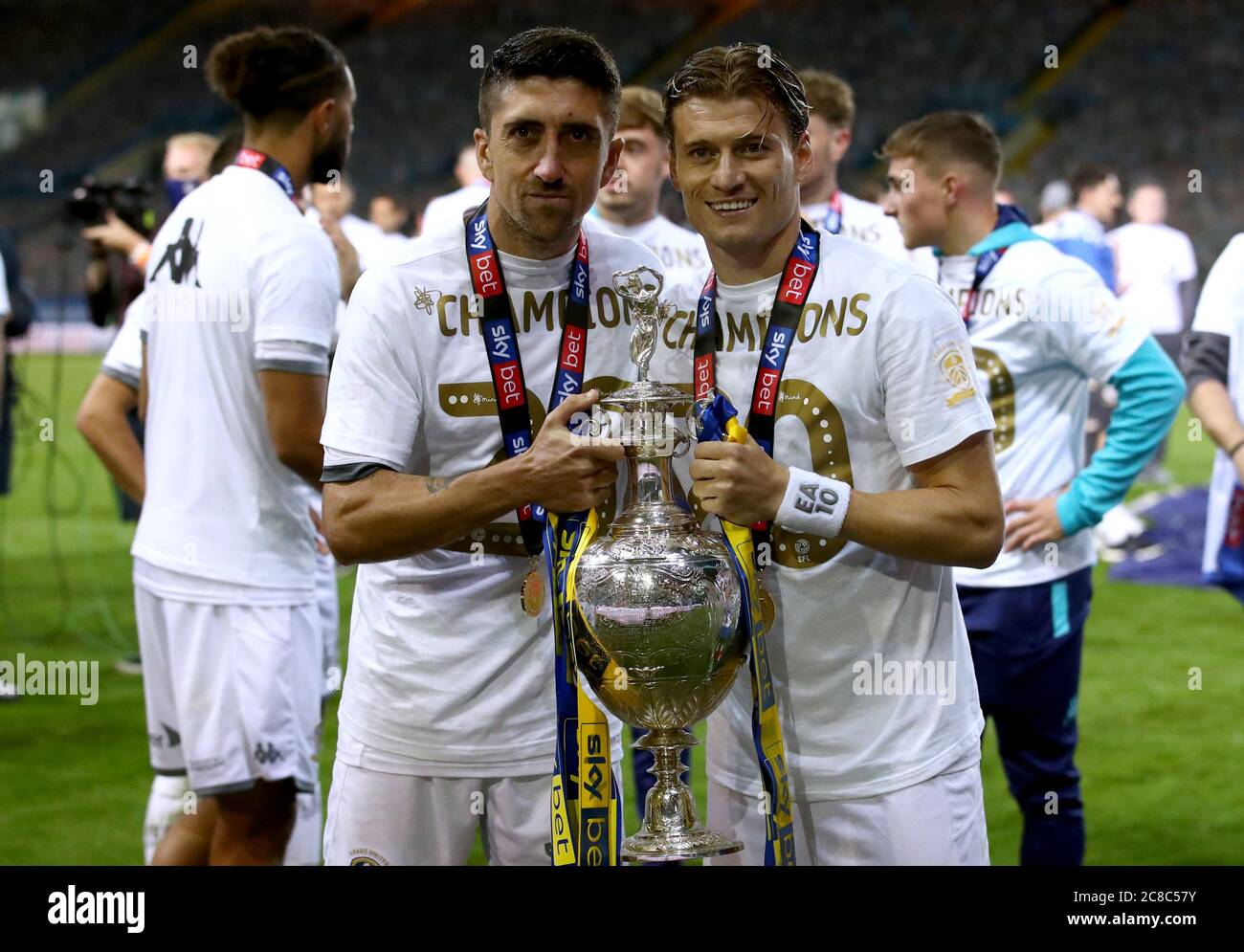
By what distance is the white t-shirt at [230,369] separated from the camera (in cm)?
300

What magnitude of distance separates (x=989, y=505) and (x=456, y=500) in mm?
724

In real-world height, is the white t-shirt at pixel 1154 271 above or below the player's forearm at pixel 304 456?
above

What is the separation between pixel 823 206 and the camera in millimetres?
4473

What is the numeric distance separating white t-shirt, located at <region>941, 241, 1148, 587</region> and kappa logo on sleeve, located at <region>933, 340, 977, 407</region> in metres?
1.54

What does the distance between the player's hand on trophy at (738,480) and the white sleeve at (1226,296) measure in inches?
82.3

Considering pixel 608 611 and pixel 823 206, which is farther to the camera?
pixel 823 206

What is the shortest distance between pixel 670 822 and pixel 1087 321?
2.04m

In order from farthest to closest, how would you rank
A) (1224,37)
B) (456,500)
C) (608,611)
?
(1224,37), (456,500), (608,611)

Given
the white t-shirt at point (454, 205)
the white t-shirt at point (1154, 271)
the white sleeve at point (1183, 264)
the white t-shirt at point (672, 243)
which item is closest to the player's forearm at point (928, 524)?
the white t-shirt at point (672, 243)

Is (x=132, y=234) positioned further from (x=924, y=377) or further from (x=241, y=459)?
(x=924, y=377)

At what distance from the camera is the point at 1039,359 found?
11.9 feet

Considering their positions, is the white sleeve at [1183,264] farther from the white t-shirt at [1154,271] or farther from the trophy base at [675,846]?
the trophy base at [675,846]
